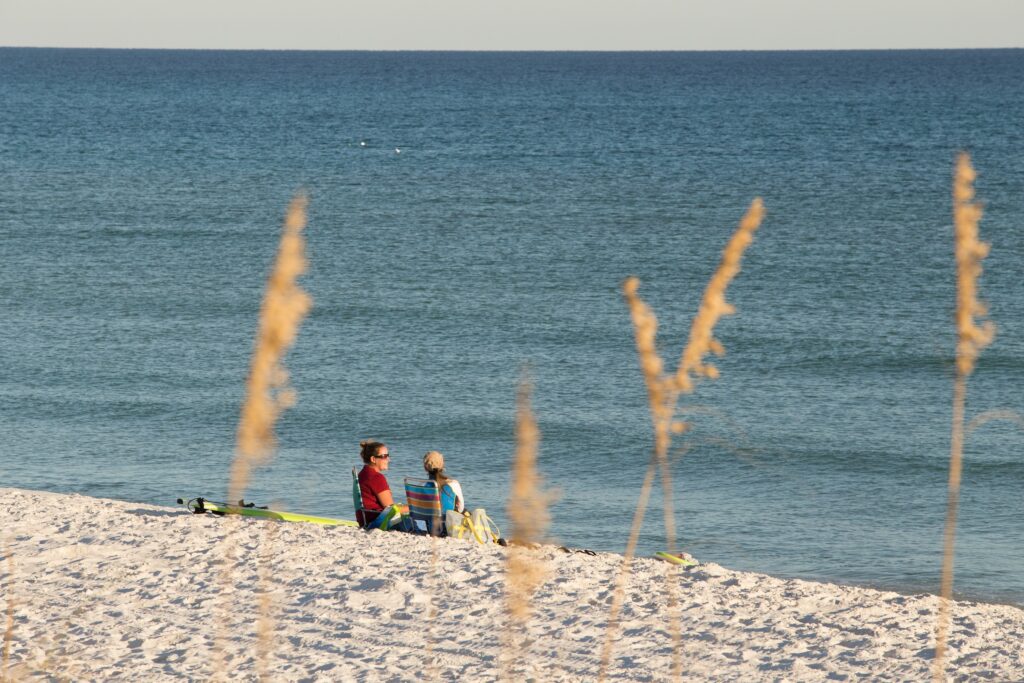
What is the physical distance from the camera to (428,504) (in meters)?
10.1

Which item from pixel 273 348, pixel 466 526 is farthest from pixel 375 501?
pixel 273 348

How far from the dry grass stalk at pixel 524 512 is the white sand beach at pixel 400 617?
5.06 metres

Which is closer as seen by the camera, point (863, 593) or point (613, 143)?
point (863, 593)

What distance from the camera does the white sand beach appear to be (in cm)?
750

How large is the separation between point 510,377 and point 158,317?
8.53 m

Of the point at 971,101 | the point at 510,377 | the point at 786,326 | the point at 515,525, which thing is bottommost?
the point at 515,525

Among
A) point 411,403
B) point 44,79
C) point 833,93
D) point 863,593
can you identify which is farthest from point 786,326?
point 44,79

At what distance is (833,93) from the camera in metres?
Result: 115

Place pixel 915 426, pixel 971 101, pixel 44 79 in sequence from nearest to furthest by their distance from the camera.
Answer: pixel 915 426
pixel 971 101
pixel 44 79

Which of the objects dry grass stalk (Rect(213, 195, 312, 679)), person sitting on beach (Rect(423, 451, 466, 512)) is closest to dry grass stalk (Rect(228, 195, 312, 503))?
Result: dry grass stalk (Rect(213, 195, 312, 679))

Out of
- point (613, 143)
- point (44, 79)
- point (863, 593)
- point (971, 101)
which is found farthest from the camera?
point (44, 79)

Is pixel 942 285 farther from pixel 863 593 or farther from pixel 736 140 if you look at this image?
pixel 736 140

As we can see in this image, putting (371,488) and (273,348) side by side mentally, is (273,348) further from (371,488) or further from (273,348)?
(371,488)

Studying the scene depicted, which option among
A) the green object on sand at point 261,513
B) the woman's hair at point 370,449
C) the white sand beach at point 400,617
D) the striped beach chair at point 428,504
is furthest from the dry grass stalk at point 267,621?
the striped beach chair at point 428,504
